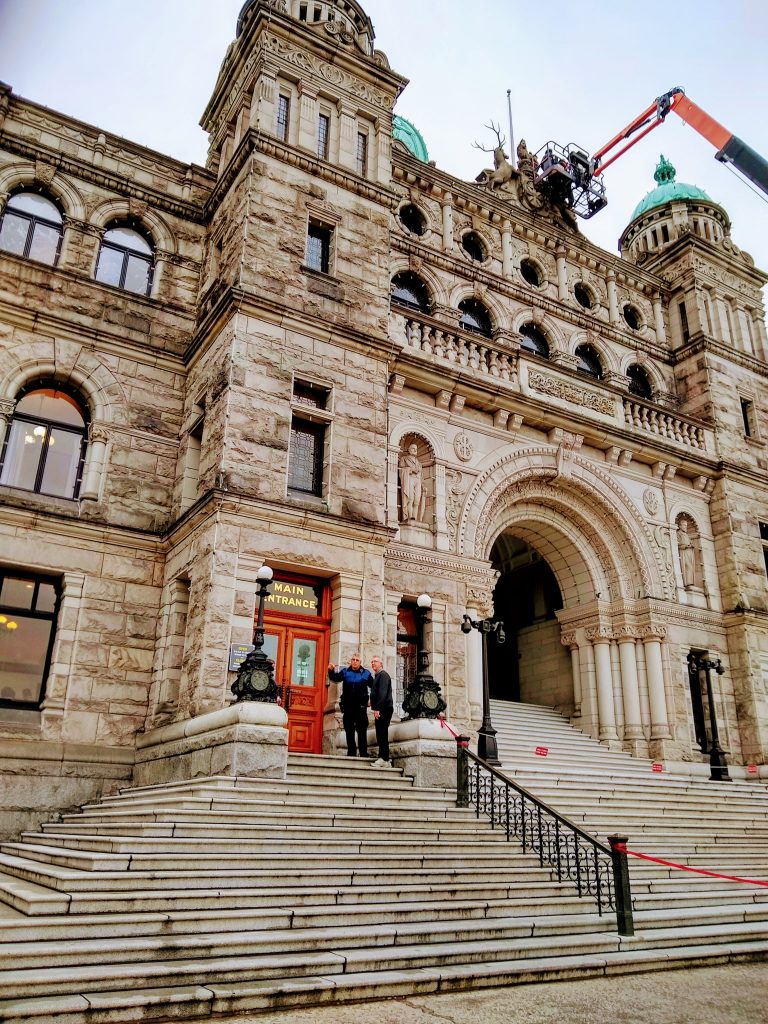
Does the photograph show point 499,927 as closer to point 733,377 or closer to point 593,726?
point 593,726

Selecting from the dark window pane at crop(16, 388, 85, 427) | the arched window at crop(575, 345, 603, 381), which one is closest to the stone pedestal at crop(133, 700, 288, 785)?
the dark window pane at crop(16, 388, 85, 427)

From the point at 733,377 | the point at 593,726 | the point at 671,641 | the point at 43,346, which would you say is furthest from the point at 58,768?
the point at 733,377

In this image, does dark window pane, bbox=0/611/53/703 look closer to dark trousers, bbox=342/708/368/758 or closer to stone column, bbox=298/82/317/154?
dark trousers, bbox=342/708/368/758

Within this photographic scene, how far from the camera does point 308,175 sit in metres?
18.1

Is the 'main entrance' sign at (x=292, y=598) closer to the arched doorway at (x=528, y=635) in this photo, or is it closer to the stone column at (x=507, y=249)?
the arched doorway at (x=528, y=635)

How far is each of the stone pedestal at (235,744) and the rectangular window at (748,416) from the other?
1957 centimetres

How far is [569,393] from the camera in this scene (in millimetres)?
21375

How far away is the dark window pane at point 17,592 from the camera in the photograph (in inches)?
592

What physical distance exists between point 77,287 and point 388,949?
14.8 meters

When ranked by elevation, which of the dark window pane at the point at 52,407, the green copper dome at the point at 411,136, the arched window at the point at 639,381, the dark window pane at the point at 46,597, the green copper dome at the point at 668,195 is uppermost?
the green copper dome at the point at 411,136

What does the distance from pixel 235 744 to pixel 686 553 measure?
15.6 meters

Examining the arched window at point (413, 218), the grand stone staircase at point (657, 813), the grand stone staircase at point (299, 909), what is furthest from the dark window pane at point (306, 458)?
the arched window at point (413, 218)

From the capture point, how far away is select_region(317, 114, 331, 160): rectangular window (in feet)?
62.0

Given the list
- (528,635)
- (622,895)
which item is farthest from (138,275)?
(622,895)
